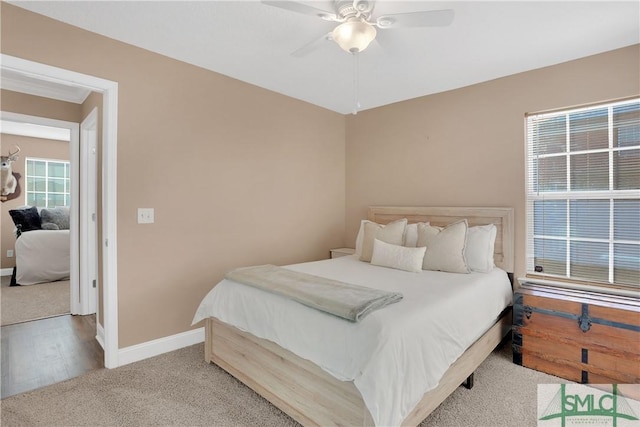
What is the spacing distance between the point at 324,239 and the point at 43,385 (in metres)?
2.97

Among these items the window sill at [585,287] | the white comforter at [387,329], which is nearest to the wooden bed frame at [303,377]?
the white comforter at [387,329]

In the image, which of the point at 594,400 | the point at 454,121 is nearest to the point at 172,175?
the point at 454,121

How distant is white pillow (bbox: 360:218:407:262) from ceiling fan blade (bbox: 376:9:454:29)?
182 cm

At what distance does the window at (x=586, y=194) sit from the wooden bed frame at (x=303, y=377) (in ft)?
2.57

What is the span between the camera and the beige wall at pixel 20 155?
5.58 metres

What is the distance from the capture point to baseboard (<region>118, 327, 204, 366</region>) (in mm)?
2557

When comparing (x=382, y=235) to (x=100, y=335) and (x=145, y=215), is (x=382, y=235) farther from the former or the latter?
(x=100, y=335)

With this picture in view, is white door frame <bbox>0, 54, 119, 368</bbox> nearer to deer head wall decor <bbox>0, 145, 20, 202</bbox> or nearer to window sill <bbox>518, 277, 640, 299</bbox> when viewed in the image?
window sill <bbox>518, 277, 640, 299</bbox>

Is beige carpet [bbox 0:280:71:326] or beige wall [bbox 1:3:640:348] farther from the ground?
beige wall [bbox 1:3:640:348]

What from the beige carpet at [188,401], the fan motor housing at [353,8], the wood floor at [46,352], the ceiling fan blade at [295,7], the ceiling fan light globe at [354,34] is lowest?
the beige carpet at [188,401]

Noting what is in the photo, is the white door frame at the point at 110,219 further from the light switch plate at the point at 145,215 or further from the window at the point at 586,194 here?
the window at the point at 586,194

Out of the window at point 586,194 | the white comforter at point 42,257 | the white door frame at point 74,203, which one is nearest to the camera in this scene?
the window at point 586,194

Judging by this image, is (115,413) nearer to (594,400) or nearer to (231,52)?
(231,52)

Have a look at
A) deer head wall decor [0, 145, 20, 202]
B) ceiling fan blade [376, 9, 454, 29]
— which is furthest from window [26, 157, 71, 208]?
ceiling fan blade [376, 9, 454, 29]
